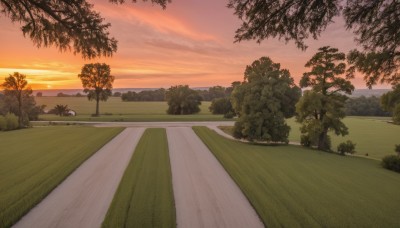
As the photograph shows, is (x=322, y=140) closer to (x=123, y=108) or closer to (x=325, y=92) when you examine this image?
(x=325, y=92)

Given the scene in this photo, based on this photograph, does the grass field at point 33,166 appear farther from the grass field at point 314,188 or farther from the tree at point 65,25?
the grass field at point 314,188

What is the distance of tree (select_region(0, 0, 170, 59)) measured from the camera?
9.86m

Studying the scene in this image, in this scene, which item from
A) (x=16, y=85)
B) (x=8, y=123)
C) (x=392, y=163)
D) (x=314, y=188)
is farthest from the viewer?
(x=16, y=85)

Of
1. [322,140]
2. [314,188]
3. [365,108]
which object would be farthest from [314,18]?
[365,108]

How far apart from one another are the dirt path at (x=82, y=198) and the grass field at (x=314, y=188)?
24.4ft

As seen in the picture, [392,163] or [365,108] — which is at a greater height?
[365,108]

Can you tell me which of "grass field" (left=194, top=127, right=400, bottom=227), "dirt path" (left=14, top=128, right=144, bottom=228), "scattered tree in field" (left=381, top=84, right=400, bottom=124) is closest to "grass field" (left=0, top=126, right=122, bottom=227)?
"dirt path" (left=14, top=128, right=144, bottom=228)

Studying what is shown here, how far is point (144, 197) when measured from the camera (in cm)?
1425

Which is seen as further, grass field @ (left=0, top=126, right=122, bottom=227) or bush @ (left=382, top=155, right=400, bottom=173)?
bush @ (left=382, top=155, right=400, bottom=173)

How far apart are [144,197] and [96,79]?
203ft

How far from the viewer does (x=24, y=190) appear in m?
15.2

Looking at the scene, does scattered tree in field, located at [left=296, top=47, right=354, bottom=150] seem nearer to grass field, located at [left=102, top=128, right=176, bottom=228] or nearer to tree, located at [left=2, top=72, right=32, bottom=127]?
grass field, located at [left=102, top=128, right=176, bottom=228]

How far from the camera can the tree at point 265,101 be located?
107ft

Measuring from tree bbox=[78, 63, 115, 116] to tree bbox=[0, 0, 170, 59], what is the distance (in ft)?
203
